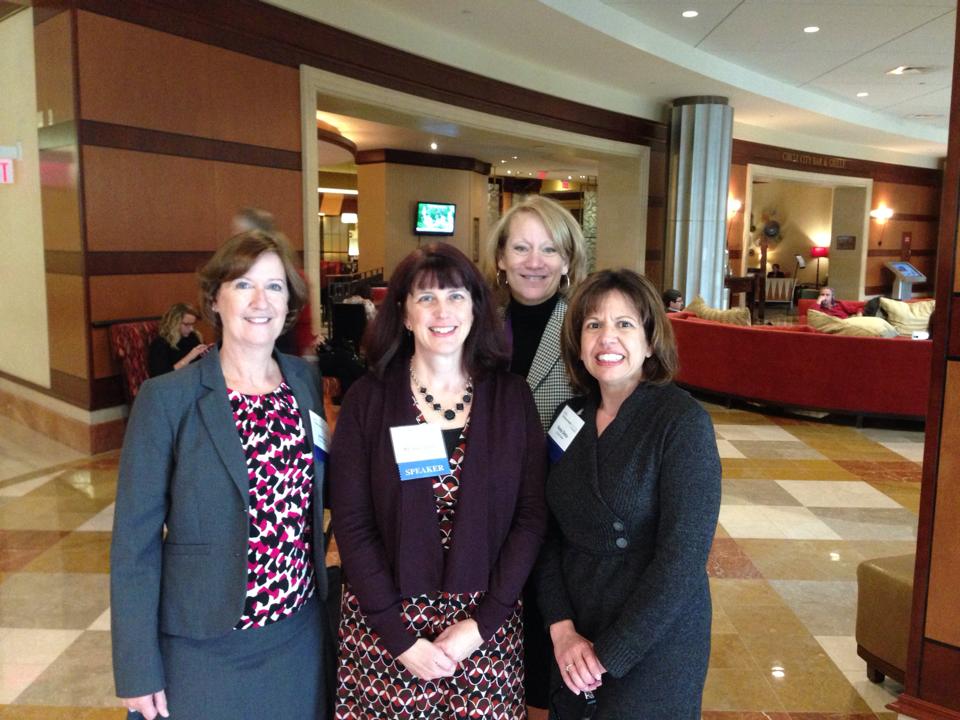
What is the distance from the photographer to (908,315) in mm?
7934

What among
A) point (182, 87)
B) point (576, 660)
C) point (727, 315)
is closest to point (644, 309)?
point (576, 660)

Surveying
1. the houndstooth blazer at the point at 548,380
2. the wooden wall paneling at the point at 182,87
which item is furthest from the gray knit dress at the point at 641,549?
the wooden wall paneling at the point at 182,87

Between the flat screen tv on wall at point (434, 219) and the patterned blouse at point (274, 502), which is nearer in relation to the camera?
the patterned blouse at point (274, 502)

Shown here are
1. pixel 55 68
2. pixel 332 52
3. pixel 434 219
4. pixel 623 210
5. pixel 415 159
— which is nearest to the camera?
pixel 55 68

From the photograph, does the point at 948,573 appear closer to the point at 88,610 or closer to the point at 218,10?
the point at 88,610

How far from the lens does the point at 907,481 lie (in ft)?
17.2

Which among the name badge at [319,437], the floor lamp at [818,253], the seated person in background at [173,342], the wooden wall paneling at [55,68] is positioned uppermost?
the wooden wall paneling at [55,68]

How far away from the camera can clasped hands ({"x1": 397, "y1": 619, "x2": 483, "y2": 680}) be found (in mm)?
1483

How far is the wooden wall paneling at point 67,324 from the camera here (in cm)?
528

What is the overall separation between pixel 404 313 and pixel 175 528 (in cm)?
66

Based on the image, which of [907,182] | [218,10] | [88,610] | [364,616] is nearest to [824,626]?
[364,616]

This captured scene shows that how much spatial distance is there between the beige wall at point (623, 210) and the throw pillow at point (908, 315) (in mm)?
4400

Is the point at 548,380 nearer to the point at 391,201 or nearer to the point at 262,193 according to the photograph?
the point at 262,193

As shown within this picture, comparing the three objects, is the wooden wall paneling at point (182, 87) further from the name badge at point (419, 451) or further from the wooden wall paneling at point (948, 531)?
the wooden wall paneling at point (948, 531)
